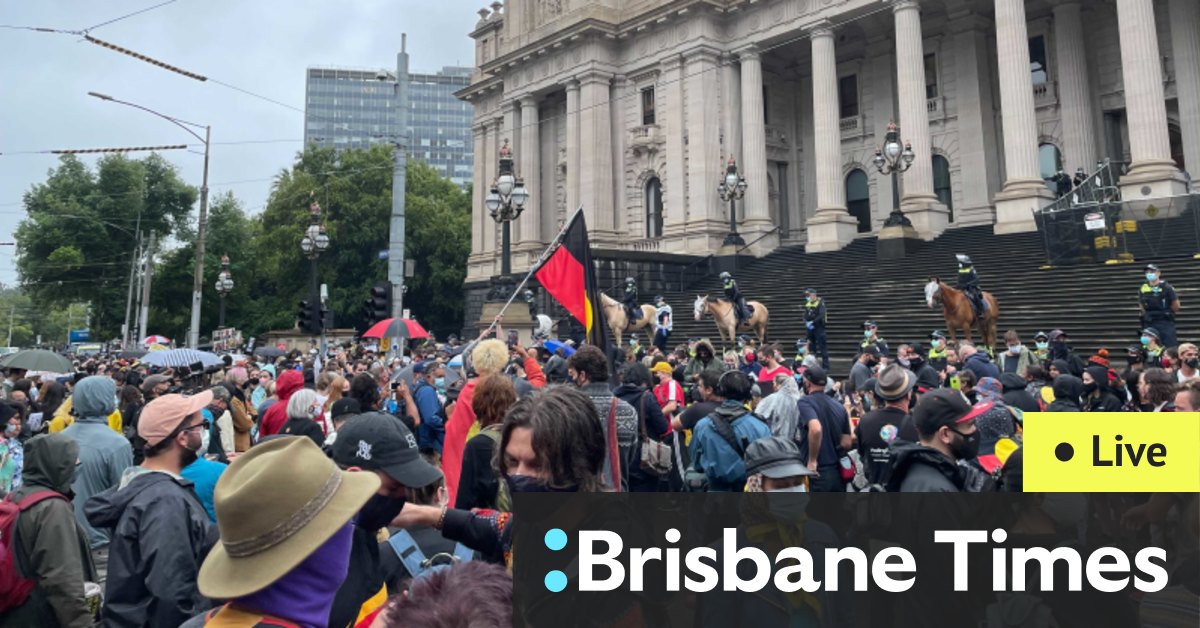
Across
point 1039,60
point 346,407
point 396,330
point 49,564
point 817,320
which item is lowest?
point 49,564

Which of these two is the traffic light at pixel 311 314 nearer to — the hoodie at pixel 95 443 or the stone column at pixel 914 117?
the hoodie at pixel 95 443

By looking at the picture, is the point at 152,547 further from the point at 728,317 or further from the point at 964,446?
the point at 728,317

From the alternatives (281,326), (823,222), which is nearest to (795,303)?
(823,222)

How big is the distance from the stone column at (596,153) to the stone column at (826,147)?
10377 mm

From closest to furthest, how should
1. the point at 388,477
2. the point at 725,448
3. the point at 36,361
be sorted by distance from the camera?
the point at 388,477 < the point at 725,448 < the point at 36,361

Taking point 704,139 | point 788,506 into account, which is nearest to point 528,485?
point 788,506

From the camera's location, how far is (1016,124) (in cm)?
2609

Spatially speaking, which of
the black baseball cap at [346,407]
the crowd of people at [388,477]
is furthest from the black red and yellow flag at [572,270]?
the black baseball cap at [346,407]

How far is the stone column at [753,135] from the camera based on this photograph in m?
34.2

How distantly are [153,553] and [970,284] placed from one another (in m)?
17.2

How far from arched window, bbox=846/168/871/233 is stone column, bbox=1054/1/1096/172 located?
8.49 m

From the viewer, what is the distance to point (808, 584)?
1.99 m

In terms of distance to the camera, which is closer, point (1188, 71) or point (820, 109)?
point (1188, 71)

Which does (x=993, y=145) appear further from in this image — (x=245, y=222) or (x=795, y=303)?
(x=245, y=222)
